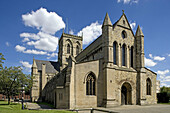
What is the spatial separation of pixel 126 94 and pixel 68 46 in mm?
34977

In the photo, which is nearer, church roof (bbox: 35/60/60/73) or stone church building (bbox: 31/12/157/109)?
stone church building (bbox: 31/12/157/109)

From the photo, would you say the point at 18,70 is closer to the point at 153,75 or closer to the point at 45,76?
the point at 45,76

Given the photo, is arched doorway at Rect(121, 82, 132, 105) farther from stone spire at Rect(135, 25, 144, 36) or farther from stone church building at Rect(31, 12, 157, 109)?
stone spire at Rect(135, 25, 144, 36)

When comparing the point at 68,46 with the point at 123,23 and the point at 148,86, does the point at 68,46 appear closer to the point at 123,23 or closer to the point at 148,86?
the point at 123,23

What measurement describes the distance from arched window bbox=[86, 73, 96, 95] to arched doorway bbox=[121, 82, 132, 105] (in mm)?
6123

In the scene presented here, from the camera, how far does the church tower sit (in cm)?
5412

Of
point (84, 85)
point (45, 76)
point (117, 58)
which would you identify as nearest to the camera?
point (84, 85)

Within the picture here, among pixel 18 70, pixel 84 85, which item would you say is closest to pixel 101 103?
pixel 84 85

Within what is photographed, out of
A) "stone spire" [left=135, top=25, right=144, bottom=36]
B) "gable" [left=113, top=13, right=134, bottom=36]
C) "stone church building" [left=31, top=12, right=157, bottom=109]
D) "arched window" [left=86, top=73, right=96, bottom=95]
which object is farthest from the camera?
"stone spire" [left=135, top=25, right=144, bottom=36]

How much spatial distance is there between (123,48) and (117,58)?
2.79 metres

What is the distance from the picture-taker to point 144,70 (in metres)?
26.9

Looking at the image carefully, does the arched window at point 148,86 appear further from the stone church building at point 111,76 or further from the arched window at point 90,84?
the arched window at point 90,84

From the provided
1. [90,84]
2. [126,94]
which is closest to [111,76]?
[90,84]

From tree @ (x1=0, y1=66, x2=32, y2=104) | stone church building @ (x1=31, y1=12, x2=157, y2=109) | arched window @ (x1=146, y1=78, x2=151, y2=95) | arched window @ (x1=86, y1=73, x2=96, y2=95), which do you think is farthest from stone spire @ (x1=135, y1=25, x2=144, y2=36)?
tree @ (x1=0, y1=66, x2=32, y2=104)
